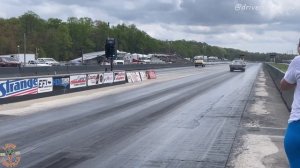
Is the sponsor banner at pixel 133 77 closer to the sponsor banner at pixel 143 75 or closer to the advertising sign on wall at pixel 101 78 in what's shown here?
the sponsor banner at pixel 143 75

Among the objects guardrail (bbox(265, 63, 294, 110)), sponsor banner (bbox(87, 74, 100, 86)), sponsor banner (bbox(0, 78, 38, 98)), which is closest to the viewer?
guardrail (bbox(265, 63, 294, 110))

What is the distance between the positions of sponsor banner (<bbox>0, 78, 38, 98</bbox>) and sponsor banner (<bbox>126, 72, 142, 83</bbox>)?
16181mm

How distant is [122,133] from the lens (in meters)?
11.6

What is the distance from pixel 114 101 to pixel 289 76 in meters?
16.6

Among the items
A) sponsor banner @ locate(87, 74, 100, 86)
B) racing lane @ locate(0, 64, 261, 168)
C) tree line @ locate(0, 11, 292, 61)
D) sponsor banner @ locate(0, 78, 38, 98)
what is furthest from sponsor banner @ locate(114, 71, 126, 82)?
tree line @ locate(0, 11, 292, 61)

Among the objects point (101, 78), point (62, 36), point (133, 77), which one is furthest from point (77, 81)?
point (62, 36)

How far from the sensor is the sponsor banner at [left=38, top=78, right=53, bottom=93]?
880 inches

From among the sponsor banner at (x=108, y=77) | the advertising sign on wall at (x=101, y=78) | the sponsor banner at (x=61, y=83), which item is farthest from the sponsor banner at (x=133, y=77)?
the sponsor banner at (x=61, y=83)

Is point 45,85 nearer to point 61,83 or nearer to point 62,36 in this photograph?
point 61,83

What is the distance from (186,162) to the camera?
8367 millimetres

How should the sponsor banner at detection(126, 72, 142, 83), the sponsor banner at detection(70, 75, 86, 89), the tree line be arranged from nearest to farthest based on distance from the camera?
the sponsor banner at detection(70, 75, 86, 89), the sponsor banner at detection(126, 72, 142, 83), the tree line

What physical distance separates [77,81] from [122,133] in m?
15.8

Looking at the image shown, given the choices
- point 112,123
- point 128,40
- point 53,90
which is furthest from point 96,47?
point 112,123

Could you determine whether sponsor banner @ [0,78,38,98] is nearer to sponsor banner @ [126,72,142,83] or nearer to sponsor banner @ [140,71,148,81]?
sponsor banner @ [126,72,142,83]
